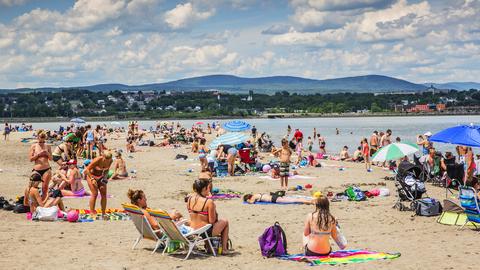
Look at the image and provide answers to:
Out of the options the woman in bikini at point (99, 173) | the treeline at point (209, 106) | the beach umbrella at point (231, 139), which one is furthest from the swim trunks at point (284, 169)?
the treeline at point (209, 106)

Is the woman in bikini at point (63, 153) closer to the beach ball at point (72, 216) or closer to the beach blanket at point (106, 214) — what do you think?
the beach blanket at point (106, 214)

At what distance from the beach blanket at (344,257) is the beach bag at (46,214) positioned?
4.17m

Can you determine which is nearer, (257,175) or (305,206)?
(305,206)

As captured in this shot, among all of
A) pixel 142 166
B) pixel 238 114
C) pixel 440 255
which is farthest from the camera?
pixel 238 114

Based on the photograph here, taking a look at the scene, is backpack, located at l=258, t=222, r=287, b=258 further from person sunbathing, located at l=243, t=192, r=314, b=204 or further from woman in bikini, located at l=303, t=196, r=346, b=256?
person sunbathing, located at l=243, t=192, r=314, b=204

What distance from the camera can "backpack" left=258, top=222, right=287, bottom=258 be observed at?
303 inches

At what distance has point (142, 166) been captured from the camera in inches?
848

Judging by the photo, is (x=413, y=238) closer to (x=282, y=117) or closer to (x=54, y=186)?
(x=54, y=186)

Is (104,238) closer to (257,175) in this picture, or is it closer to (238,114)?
(257,175)

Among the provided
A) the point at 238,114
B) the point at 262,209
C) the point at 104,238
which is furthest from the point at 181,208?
the point at 238,114

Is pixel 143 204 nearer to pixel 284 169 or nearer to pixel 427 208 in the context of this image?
pixel 427 208

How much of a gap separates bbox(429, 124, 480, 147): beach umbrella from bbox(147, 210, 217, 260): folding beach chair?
545cm

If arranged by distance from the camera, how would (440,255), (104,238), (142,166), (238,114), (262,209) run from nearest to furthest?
(440,255) → (104,238) → (262,209) → (142,166) → (238,114)

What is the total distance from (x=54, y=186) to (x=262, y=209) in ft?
15.0
